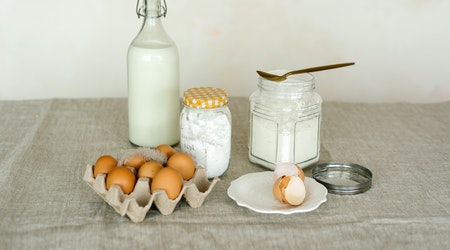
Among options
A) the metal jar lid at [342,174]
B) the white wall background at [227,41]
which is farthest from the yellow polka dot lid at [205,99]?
the white wall background at [227,41]

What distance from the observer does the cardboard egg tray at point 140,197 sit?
1054 millimetres

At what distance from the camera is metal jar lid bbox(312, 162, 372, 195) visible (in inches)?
48.5

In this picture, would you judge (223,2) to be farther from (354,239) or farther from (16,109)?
(354,239)

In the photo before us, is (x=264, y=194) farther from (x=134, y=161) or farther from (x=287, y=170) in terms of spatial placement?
(x=134, y=161)

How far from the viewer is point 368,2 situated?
2043mm

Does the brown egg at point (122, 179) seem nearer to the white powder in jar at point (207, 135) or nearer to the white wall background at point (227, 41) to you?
the white powder in jar at point (207, 135)

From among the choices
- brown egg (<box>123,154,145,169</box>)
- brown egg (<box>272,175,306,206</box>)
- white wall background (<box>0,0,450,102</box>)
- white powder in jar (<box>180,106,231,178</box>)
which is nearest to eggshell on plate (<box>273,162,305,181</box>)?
brown egg (<box>272,175,306,206</box>)

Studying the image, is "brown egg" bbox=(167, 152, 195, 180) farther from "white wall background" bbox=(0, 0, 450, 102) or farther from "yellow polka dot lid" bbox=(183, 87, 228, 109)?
"white wall background" bbox=(0, 0, 450, 102)

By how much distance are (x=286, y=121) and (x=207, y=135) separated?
0.15 meters

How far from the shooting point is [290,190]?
1103 mm

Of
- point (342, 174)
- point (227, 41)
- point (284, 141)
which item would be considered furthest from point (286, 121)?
point (227, 41)

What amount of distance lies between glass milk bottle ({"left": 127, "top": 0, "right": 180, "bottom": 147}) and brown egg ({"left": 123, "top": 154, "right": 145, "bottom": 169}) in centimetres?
24

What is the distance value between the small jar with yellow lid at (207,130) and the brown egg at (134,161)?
0.38 feet

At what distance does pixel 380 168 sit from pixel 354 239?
0.31 meters
